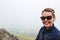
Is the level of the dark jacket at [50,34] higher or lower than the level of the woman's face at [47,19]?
lower

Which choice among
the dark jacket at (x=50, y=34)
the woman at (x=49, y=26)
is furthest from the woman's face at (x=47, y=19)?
the dark jacket at (x=50, y=34)

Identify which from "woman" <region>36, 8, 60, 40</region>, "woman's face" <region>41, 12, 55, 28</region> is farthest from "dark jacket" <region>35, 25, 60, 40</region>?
"woman's face" <region>41, 12, 55, 28</region>

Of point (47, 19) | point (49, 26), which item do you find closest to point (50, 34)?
point (49, 26)

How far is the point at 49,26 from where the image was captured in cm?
930

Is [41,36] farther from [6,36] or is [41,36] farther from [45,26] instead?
[6,36]

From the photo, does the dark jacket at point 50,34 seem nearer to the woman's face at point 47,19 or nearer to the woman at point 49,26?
the woman at point 49,26

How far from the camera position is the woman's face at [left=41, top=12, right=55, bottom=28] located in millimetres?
9328

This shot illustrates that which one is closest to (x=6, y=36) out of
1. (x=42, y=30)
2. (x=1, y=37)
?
(x=1, y=37)

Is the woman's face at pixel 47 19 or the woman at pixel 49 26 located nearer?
the woman at pixel 49 26

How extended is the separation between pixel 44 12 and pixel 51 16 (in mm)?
319

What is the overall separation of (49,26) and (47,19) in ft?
1.06

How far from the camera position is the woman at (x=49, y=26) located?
9.15 metres

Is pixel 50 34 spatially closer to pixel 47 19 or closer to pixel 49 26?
pixel 49 26

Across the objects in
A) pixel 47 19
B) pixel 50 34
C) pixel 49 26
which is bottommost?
pixel 50 34
